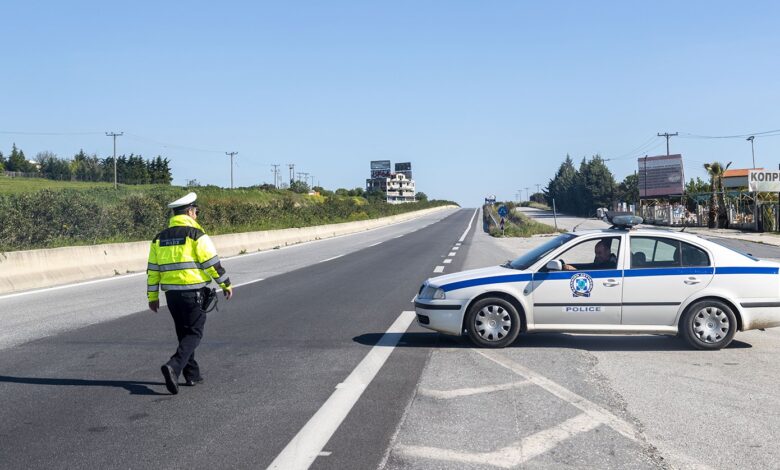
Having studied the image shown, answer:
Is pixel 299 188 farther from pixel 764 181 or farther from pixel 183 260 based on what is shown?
pixel 183 260

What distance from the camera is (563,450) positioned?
194 inches

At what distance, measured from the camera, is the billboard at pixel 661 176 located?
6856cm

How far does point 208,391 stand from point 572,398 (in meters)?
3.09

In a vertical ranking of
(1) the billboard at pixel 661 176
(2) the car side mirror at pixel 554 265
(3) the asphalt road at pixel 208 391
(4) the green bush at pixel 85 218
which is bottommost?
(3) the asphalt road at pixel 208 391

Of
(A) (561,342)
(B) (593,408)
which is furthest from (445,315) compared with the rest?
(B) (593,408)

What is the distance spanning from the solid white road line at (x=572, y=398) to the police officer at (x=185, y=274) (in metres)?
2.85

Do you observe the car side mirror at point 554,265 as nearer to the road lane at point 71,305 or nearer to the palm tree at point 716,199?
the road lane at point 71,305

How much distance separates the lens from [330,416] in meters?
5.71

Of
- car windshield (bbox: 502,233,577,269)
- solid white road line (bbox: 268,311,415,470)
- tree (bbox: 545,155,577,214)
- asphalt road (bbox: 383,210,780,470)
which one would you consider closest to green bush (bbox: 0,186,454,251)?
solid white road line (bbox: 268,311,415,470)

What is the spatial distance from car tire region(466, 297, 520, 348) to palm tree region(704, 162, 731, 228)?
148 feet

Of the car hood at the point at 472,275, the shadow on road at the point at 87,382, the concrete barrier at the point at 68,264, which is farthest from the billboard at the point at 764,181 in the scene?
the shadow on road at the point at 87,382

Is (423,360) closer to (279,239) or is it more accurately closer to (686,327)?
(686,327)

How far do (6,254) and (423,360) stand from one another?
10691 mm

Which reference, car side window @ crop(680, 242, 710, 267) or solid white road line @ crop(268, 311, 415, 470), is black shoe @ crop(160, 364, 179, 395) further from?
car side window @ crop(680, 242, 710, 267)
